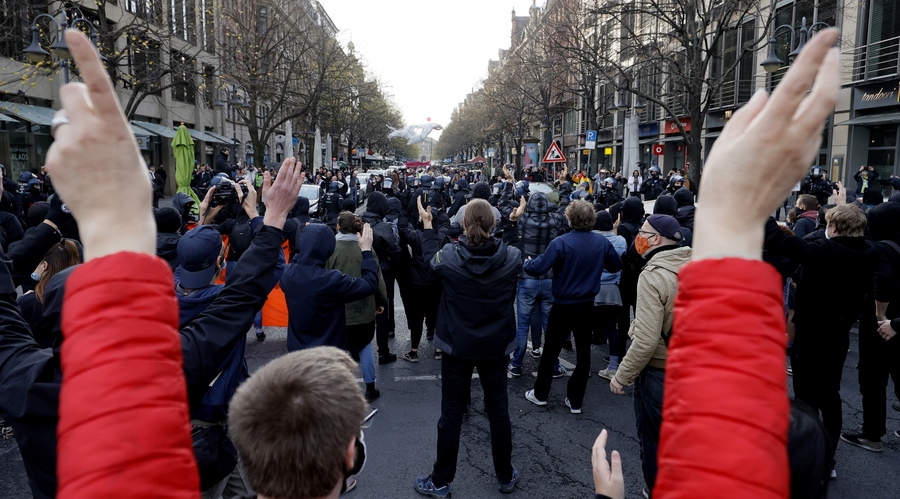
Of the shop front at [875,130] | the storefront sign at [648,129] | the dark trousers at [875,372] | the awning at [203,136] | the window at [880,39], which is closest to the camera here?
the dark trousers at [875,372]

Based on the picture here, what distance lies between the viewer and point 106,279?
34.8 inches

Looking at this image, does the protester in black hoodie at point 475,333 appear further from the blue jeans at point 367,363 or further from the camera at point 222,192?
the camera at point 222,192

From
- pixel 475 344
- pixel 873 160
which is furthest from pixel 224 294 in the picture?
pixel 873 160

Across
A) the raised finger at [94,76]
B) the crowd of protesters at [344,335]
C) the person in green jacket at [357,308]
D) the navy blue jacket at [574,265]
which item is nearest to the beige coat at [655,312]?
the crowd of protesters at [344,335]

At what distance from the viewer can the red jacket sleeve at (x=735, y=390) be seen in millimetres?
833

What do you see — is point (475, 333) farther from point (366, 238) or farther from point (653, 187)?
point (653, 187)

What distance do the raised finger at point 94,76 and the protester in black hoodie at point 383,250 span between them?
5965mm

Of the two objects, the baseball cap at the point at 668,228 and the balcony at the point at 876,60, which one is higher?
the balcony at the point at 876,60

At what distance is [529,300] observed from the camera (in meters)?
6.49

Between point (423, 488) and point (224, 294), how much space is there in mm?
2477

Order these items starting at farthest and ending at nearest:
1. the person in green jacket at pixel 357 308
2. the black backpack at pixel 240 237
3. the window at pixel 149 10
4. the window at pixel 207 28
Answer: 1. the window at pixel 207 28
2. the window at pixel 149 10
3. the black backpack at pixel 240 237
4. the person in green jacket at pixel 357 308

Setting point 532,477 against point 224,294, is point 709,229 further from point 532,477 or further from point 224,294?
point 532,477

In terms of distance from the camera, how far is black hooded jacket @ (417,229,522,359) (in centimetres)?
418

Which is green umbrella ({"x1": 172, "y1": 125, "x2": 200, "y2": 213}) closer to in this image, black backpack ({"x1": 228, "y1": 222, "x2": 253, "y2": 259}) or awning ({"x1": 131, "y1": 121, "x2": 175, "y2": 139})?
black backpack ({"x1": 228, "y1": 222, "x2": 253, "y2": 259})
